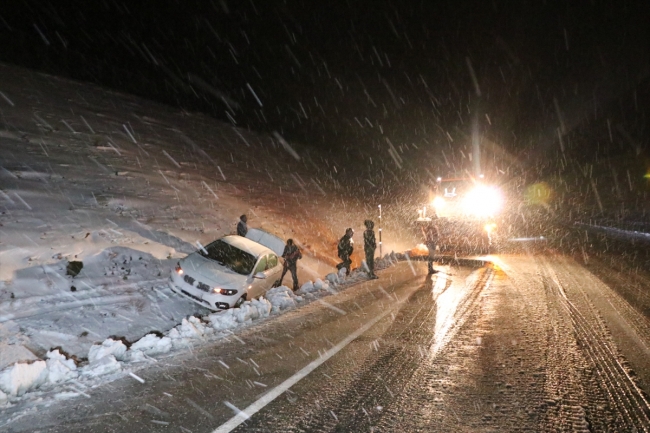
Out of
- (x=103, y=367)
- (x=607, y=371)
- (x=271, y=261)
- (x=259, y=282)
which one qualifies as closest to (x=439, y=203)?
(x=271, y=261)

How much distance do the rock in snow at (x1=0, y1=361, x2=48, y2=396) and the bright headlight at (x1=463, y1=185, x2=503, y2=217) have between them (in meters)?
17.7

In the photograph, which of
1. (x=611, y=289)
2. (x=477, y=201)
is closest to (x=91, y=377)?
(x=611, y=289)

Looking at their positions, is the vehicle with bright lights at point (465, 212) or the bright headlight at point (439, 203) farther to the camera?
the bright headlight at point (439, 203)

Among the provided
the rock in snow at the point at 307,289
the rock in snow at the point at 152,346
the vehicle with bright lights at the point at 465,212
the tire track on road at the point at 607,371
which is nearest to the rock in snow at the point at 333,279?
the rock in snow at the point at 307,289

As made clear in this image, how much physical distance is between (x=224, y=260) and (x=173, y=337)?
419 centimetres

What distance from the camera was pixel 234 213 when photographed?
1866cm

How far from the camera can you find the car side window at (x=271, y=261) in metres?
11.0

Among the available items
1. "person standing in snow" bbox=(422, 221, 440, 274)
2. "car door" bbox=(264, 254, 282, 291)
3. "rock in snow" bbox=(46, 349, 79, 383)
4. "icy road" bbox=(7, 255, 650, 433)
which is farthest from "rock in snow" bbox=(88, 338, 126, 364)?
"person standing in snow" bbox=(422, 221, 440, 274)

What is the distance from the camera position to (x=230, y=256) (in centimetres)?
1051

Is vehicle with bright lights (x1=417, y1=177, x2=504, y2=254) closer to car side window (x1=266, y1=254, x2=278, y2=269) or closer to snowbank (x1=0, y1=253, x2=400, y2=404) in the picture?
car side window (x1=266, y1=254, x2=278, y2=269)

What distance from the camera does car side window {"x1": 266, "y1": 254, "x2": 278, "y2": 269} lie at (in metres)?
11.0

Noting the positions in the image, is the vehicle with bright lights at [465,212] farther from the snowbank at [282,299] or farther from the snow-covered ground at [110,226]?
the snowbank at [282,299]

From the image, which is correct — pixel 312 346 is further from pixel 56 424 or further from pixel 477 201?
pixel 477 201

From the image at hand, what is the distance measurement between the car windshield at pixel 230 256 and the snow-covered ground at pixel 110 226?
112cm
